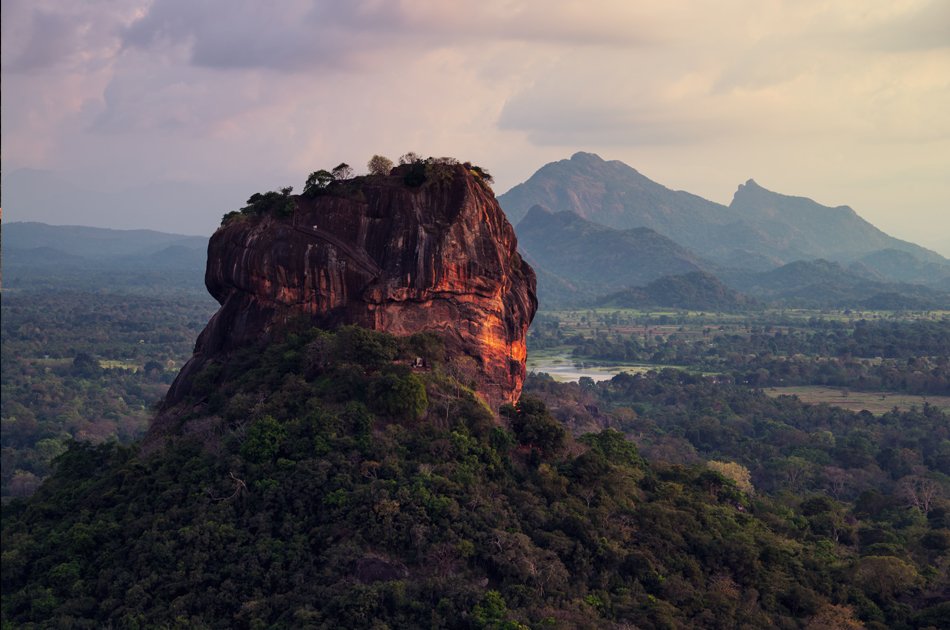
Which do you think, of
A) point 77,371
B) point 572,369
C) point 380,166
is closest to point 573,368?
point 572,369

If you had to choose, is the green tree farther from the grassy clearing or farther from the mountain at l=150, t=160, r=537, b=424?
the grassy clearing

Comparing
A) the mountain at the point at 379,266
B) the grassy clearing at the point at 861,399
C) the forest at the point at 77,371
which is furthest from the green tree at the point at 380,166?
the grassy clearing at the point at 861,399

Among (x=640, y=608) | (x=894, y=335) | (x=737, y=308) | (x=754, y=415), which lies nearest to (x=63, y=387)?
(x=754, y=415)

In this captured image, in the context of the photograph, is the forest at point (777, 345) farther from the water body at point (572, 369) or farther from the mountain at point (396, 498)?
the mountain at point (396, 498)

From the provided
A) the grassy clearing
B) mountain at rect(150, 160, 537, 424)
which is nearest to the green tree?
mountain at rect(150, 160, 537, 424)

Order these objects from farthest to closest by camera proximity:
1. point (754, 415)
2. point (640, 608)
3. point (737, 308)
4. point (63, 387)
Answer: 1. point (737, 308)
2. point (63, 387)
3. point (754, 415)
4. point (640, 608)

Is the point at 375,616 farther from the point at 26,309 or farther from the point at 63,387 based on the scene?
the point at 26,309
